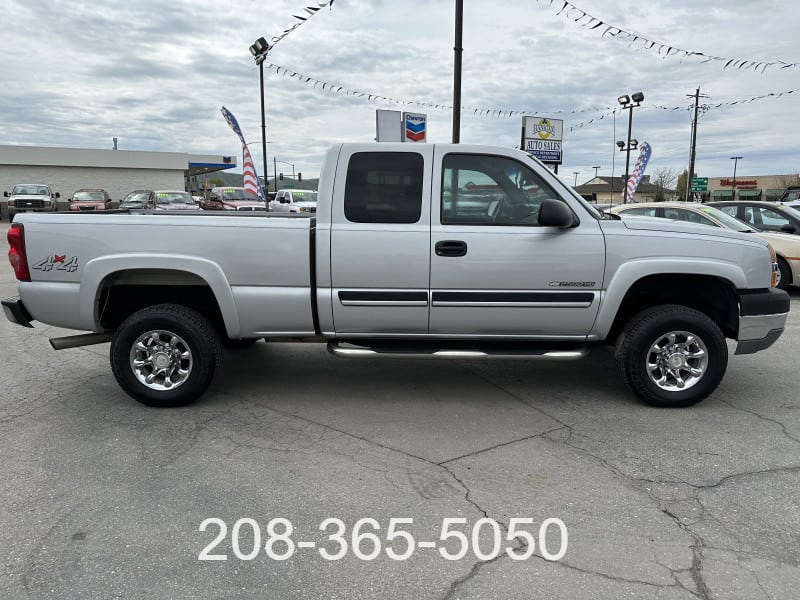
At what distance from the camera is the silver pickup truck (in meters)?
4.30

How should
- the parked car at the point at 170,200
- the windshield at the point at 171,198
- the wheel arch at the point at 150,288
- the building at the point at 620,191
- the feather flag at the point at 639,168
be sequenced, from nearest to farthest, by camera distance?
the wheel arch at the point at 150,288
the feather flag at the point at 639,168
the parked car at the point at 170,200
the windshield at the point at 171,198
the building at the point at 620,191

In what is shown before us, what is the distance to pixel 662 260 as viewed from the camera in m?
4.32

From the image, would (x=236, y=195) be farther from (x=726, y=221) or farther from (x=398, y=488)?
(x=398, y=488)

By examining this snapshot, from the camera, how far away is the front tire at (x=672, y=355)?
14.6 feet

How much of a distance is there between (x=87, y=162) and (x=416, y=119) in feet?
149

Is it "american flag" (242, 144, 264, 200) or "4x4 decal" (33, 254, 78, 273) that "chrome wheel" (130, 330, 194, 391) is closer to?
"4x4 decal" (33, 254, 78, 273)

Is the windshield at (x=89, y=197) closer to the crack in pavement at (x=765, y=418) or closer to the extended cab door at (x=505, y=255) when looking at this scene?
the extended cab door at (x=505, y=255)

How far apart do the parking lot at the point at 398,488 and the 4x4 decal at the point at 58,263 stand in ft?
3.61

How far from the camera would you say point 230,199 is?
26422mm

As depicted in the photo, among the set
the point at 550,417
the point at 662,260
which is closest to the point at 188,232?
the point at 550,417

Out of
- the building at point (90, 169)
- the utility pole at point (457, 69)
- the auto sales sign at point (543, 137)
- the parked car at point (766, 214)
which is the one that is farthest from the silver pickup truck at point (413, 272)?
the building at point (90, 169)

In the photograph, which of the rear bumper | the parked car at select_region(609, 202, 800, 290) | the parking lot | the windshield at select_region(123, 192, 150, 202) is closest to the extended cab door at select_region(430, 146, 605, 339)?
the parking lot

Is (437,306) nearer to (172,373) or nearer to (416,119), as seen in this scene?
(172,373)

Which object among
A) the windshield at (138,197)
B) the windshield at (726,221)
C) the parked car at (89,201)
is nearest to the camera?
the windshield at (726,221)
